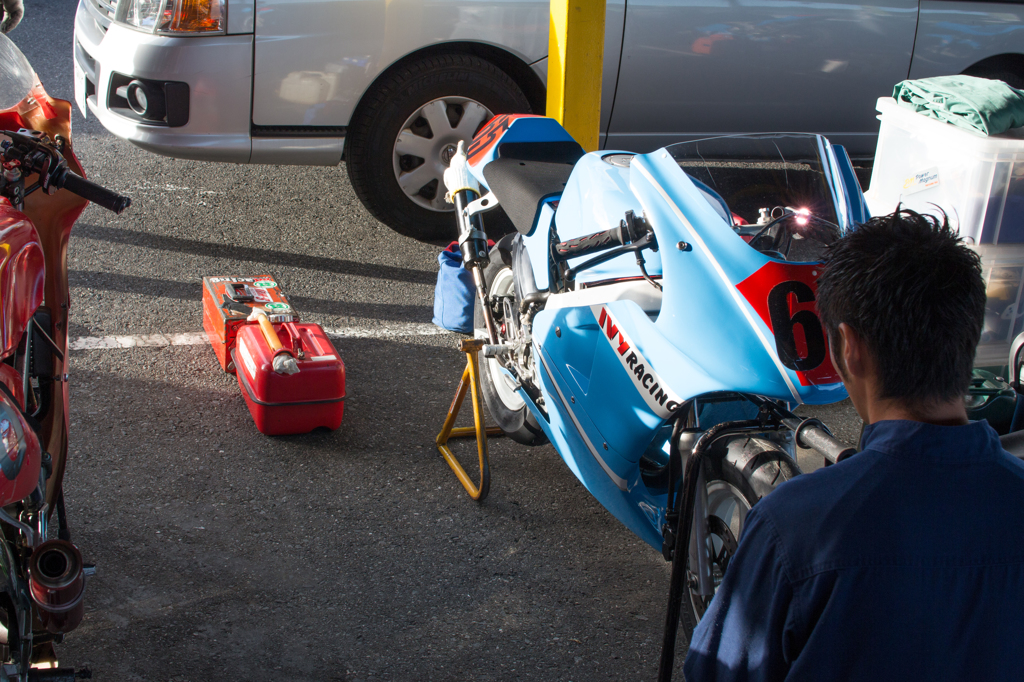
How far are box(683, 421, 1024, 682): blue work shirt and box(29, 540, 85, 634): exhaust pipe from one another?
1.35 metres

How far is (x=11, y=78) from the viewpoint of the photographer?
2154 millimetres

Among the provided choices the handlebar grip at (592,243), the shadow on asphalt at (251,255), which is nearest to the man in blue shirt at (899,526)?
the handlebar grip at (592,243)

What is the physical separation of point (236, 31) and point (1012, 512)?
4108 mm

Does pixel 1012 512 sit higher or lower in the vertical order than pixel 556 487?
higher

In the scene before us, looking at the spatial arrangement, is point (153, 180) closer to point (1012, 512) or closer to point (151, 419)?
point (151, 419)

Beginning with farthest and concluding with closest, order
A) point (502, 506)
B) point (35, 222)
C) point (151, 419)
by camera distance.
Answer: point (151, 419)
point (502, 506)
point (35, 222)

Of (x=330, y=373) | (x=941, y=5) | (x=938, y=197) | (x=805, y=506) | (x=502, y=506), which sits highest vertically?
(x=941, y=5)

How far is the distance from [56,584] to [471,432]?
181 cm

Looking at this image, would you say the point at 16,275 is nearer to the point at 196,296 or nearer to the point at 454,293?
the point at 454,293

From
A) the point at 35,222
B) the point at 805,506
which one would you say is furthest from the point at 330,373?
the point at 805,506

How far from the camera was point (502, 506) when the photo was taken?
9.94 feet

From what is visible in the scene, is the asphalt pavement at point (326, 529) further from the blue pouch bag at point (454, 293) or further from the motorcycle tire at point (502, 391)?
the blue pouch bag at point (454, 293)

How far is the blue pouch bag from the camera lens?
3572mm

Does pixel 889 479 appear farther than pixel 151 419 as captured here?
No
